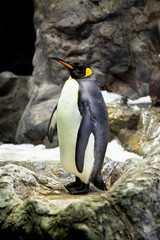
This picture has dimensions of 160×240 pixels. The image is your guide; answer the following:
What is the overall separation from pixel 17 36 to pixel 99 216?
11126mm

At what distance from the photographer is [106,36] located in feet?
29.7

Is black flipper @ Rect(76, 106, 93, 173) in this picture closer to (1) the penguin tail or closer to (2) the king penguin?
(2) the king penguin

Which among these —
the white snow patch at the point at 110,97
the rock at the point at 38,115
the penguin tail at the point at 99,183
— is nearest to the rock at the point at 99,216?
the penguin tail at the point at 99,183

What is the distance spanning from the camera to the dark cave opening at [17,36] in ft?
39.5

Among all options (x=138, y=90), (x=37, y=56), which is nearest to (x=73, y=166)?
(x=138, y=90)

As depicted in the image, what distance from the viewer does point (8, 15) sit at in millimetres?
12133

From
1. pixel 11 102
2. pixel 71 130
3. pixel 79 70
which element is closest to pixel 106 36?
pixel 11 102

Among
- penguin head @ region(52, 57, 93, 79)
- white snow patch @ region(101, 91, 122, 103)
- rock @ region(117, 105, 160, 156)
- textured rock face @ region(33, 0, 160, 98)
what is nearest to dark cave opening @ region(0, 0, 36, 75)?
textured rock face @ region(33, 0, 160, 98)

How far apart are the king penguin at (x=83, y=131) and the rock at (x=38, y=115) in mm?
5038

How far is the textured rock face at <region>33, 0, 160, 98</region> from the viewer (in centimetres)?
903

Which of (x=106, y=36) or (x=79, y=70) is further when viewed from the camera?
(x=106, y=36)

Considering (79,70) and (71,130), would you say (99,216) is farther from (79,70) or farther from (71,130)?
(79,70)

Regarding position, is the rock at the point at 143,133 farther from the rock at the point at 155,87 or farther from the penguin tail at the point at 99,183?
the penguin tail at the point at 99,183

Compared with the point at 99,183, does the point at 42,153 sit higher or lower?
lower
